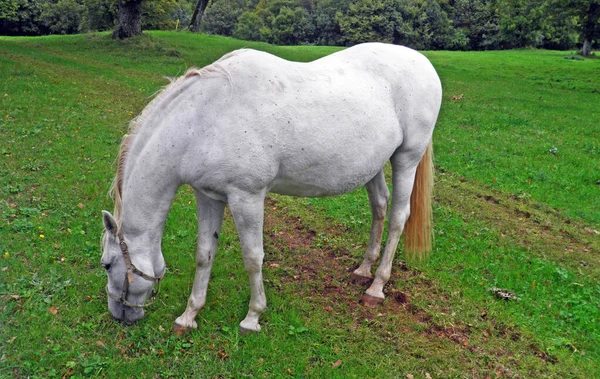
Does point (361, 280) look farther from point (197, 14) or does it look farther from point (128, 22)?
point (197, 14)

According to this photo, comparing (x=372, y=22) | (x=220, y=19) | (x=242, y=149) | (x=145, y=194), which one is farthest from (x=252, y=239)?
(x=220, y=19)

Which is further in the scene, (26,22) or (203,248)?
(26,22)

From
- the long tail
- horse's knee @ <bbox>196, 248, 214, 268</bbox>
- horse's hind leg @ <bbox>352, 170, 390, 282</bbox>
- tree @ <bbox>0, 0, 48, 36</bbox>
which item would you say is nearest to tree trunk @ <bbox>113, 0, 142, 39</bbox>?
horse's hind leg @ <bbox>352, 170, 390, 282</bbox>

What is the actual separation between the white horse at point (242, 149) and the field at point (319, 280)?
0.40 m

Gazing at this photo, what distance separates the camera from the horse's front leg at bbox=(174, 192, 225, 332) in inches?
152

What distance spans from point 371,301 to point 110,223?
2648 mm

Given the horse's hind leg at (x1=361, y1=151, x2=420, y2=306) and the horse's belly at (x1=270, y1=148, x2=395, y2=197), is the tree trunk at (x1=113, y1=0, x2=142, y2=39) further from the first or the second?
the horse's belly at (x1=270, y1=148, x2=395, y2=197)

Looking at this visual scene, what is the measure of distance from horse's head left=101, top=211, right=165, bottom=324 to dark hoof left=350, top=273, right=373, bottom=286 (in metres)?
2.22

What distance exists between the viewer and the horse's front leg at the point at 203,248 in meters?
3.85

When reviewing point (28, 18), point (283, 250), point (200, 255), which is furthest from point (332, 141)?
point (28, 18)

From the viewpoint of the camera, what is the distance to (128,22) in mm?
21844

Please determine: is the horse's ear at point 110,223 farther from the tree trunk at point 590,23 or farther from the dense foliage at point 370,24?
the dense foliage at point 370,24

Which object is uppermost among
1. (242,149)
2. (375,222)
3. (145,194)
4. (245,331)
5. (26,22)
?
(242,149)

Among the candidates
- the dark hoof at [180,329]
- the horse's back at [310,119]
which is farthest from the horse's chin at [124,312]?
the horse's back at [310,119]
